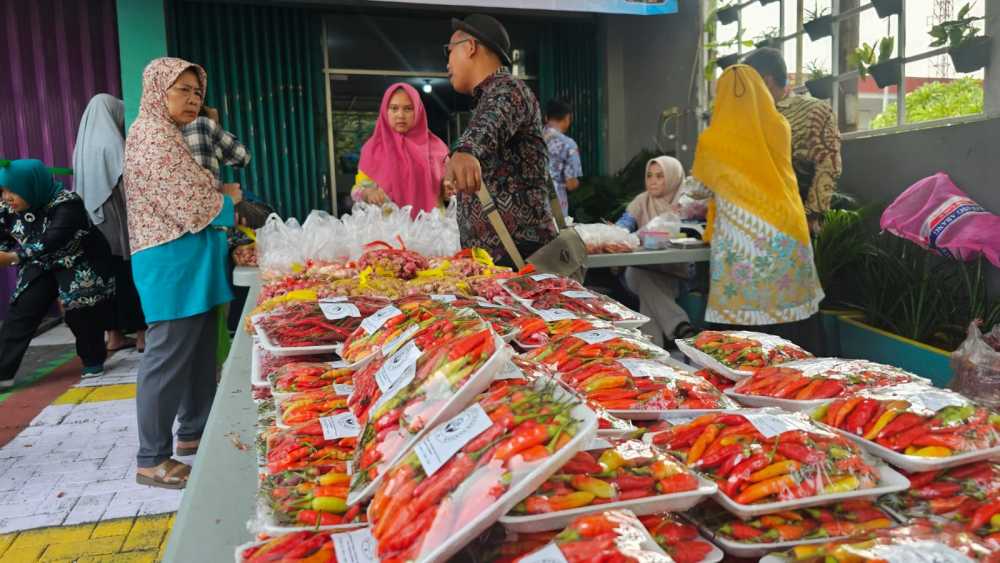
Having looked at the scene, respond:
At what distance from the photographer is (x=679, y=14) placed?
602 cm

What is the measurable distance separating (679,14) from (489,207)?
4879 mm

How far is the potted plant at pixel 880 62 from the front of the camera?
3.82 meters

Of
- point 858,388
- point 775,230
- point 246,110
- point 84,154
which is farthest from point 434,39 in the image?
point 858,388

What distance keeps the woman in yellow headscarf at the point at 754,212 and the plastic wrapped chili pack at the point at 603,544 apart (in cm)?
265

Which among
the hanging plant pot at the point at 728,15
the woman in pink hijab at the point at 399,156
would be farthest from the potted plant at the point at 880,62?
the woman in pink hijab at the point at 399,156

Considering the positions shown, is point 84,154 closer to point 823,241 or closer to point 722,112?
point 722,112

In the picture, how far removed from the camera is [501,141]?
1980mm

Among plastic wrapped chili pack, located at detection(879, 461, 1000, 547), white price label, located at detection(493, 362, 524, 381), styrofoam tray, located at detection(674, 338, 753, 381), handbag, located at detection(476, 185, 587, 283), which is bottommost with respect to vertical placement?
plastic wrapped chili pack, located at detection(879, 461, 1000, 547)

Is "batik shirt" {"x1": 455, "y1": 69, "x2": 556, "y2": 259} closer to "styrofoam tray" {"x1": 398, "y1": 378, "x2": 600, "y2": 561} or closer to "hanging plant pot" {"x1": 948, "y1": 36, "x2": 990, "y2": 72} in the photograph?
"styrofoam tray" {"x1": 398, "y1": 378, "x2": 600, "y2": 561}

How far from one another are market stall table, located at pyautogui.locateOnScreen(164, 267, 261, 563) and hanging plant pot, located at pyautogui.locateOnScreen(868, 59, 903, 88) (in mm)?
4031

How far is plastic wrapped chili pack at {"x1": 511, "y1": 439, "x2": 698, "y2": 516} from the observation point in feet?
2.05

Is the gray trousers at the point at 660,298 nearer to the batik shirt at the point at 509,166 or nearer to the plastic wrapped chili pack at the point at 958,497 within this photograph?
the batik shirt at the point at 509,166

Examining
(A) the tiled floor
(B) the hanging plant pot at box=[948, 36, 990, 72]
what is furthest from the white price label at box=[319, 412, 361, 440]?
(B) the hanging plant pot at box=[948, 36, 990, 72]

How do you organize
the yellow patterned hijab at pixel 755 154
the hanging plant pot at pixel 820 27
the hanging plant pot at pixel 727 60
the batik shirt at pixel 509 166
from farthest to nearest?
the hanging plant pot at pixel 727 60
the hanging plant pot at pixel 820 27
the yellow patterned hijab at pixel 755 154
the batik shirt at pixel 509 166
